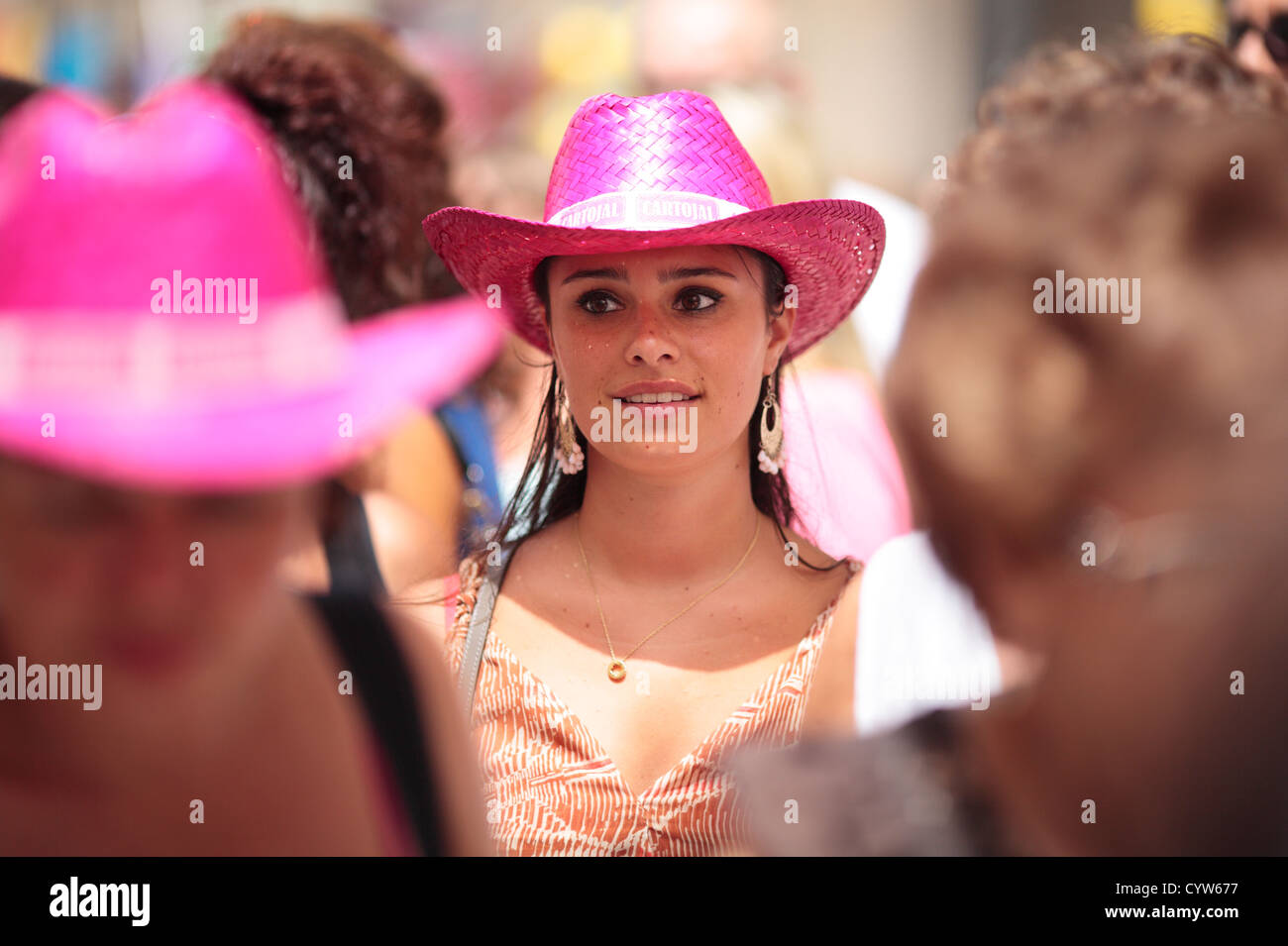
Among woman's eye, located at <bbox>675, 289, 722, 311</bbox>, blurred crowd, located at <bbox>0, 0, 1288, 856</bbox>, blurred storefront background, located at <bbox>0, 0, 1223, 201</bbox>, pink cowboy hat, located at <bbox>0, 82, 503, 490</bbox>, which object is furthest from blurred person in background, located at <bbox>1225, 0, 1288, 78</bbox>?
pink cowboy hat, located at <bbox>0, 82, 503, 490</bbox>

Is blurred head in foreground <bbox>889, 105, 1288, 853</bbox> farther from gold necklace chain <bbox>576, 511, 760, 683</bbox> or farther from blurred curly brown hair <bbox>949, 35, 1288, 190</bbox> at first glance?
gold necklace chain <bbox>576, 511, 760, 683</bbox>

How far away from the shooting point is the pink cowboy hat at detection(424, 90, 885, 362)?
2.31 meters

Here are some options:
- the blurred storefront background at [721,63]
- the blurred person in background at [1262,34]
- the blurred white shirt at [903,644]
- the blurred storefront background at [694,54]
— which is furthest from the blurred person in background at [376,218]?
the blurred person in background at [1262,34]

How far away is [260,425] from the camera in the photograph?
3.71ft

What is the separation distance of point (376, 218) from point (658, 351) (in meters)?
1.01

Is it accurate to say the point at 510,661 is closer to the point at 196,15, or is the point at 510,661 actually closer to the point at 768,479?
the point at 768,479

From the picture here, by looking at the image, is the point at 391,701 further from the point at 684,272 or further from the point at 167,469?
the point at 684,272

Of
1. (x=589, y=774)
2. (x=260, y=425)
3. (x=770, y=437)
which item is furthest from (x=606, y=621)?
(x=260, y=425)

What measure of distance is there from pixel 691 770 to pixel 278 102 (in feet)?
5.81

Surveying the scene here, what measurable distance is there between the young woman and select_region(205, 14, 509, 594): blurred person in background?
0.76ft

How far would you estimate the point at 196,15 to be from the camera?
5.63 m

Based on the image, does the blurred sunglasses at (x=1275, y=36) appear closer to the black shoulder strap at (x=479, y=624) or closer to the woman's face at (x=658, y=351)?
the woman's face at (x=658, y=351)
